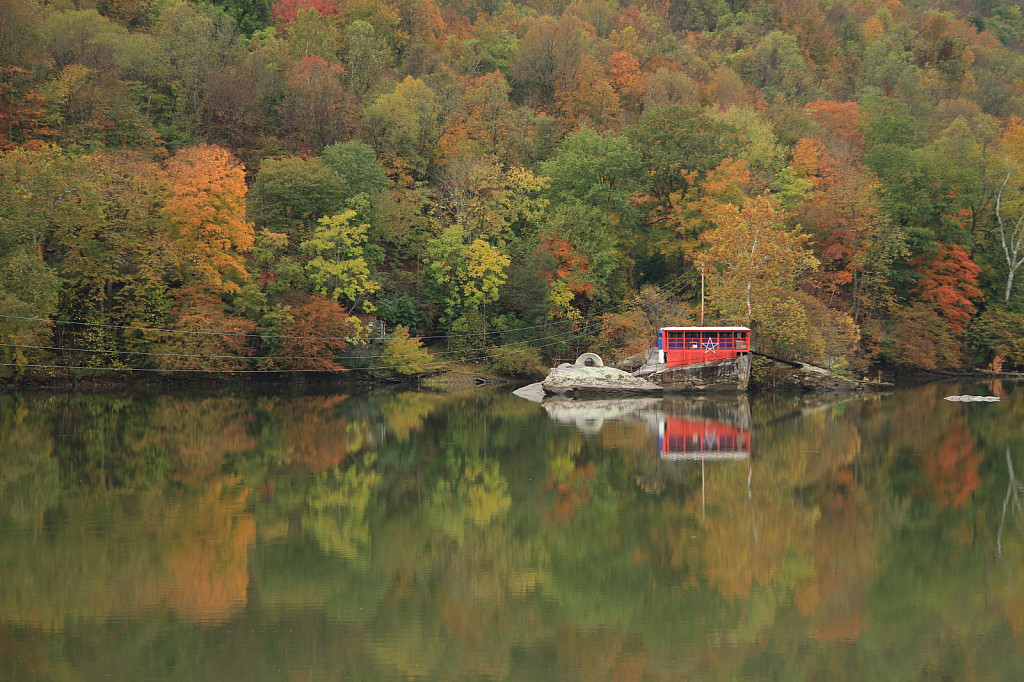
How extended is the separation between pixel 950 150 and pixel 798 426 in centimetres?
4148

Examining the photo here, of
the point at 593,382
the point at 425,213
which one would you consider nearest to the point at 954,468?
the point at 593,382

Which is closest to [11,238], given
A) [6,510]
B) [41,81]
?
[41,81]

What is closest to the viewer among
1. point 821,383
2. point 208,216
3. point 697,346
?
point 208,216

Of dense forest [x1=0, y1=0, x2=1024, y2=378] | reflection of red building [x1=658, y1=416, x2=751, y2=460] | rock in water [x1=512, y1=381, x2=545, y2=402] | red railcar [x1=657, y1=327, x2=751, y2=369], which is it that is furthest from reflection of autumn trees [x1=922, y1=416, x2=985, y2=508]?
dense forest [x1=0, y1=0, x2=1024, y2=378]

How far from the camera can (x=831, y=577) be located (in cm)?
1284

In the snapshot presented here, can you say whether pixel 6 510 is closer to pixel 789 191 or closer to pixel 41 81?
pixel 41 81

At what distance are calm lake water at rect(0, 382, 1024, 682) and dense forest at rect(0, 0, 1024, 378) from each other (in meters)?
18.4

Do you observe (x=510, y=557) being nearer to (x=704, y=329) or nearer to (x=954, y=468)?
(x=954, y=468)

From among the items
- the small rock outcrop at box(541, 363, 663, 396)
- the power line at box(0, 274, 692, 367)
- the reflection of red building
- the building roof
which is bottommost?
the reflection of red building

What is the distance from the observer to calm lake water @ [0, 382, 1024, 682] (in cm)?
1000

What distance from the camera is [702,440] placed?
26828 millimetres

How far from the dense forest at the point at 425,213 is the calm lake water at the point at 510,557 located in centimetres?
1842

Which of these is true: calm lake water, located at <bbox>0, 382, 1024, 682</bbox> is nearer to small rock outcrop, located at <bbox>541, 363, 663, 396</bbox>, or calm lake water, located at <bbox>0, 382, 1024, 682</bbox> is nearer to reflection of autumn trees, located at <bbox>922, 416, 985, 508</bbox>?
reflection of autumn trees, located at <bbox>922, 416, 985, 508</bbox>

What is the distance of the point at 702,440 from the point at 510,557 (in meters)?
14.0
